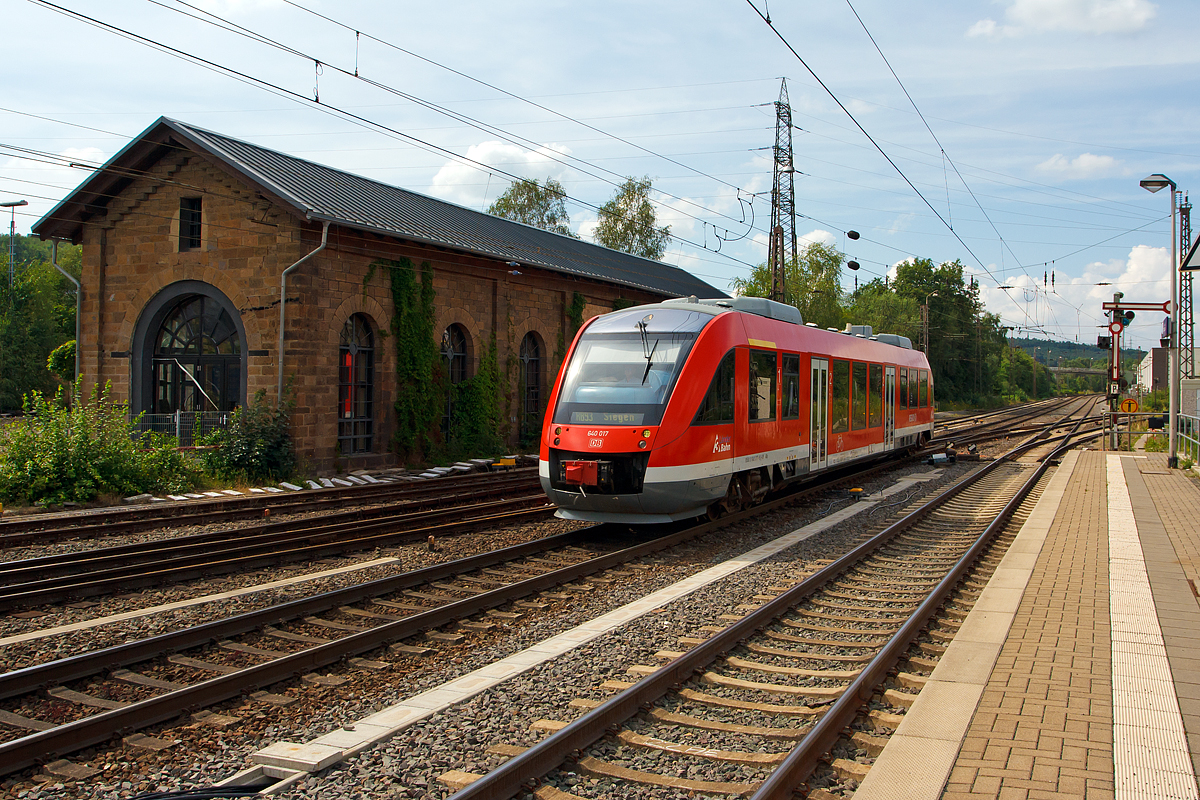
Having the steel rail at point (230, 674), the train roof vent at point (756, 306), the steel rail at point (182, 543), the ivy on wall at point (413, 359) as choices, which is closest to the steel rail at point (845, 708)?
the steel rail at point (230, 674)

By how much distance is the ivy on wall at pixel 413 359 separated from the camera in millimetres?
20281

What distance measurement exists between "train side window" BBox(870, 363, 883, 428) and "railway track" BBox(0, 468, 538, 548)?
7362mm

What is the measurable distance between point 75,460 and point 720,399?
11.1m

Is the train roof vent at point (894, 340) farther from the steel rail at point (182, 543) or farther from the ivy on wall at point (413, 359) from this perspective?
the steel rail at point (182, 543)

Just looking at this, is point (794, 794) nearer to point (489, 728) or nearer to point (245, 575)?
point (489, 728)

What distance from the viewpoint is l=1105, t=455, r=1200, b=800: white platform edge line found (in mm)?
3861

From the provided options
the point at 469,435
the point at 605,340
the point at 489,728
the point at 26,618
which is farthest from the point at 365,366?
the point at 489,728

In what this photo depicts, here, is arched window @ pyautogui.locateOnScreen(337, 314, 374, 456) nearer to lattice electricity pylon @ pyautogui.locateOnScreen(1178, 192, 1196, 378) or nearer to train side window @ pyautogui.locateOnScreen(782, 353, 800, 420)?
train side window @ pyautogui.locateOnScreen(782, 353, 800, 420)

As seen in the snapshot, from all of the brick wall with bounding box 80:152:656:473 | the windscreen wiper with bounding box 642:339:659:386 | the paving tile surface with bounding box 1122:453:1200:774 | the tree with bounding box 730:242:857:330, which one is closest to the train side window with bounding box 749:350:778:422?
the windscreen wiper with bounding box 642:339:659:386

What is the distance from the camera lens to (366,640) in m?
6.24

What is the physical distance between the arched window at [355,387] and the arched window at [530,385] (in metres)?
6.08

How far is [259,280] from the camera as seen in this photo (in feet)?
59.5

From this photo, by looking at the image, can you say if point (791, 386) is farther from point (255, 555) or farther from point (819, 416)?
point (255, 555)

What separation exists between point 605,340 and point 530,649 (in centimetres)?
569
